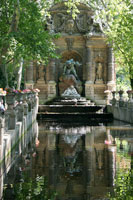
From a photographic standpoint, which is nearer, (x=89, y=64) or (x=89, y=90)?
(x=89, y=90)

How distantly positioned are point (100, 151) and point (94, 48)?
2465 cm

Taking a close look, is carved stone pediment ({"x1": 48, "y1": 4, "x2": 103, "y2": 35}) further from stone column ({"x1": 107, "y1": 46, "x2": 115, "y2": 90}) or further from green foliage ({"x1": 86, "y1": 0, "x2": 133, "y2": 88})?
green foliage ({"x1": 86, "y1": 0, "x2": 133, "y2": 88})

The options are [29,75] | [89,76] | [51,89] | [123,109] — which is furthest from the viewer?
[89,76]

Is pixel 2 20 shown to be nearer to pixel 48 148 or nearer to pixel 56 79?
pixel 56 79

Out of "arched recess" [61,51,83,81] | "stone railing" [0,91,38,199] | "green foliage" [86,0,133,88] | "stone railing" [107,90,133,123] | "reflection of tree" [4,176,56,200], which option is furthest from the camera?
"arched recess" [61,51,83,81]

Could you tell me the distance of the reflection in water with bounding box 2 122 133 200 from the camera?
6873 millimetres

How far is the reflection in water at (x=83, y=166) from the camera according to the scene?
6.87 m

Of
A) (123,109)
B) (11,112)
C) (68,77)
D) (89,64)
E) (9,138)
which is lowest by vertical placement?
(123,109)

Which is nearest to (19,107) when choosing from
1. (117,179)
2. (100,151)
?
(100,151)

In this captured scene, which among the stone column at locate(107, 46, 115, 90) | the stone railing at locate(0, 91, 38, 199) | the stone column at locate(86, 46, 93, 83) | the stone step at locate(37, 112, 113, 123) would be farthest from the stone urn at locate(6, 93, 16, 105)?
the stone column at locate(107, 46, 115, 90)

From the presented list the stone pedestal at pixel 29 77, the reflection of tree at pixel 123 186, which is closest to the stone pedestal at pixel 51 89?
the stone pedestal at pixel 29 77

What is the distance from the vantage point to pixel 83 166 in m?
9.10

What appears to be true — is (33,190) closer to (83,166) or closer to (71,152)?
(83,166)

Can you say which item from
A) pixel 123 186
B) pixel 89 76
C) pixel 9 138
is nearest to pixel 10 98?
pixel 9 138
